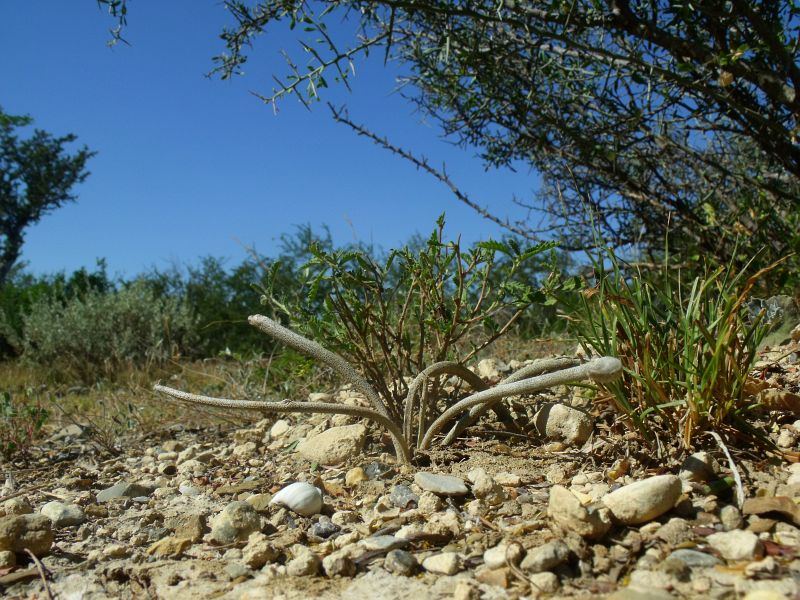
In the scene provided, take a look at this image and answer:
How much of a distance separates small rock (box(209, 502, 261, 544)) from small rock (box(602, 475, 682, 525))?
3.31 ft

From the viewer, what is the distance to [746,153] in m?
4.83

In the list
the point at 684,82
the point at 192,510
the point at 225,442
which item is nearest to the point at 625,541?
the point at 192,510

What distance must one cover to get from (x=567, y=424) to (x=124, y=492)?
164cm

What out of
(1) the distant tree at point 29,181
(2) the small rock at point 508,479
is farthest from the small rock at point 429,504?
(1) the distant tree at point 29,181

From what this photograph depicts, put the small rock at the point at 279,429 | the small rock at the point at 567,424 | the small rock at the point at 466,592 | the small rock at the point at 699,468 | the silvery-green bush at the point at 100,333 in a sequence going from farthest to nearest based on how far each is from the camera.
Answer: the silvery-green bush at the point at 100,333, the small rock at the point at 279,429, the small rock at the point at 567,424, the small rock at the point at 699,468, the small rock at the point at 466,592

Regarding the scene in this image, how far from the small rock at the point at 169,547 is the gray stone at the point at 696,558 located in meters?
1.30

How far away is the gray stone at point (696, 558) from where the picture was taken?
1582 mm

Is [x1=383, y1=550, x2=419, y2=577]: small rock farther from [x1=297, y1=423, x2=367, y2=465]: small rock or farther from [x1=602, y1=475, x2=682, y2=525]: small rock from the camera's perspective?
[x1=297, y1=423, x2=367, y2=465]: small rock

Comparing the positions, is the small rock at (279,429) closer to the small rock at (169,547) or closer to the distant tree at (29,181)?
the small rock at (169,547)

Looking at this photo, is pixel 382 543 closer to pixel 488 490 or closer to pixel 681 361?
pixel 488 490

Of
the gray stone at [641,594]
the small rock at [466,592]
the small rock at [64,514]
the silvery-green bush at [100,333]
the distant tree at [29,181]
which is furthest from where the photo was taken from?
the distant tree at [29,181]

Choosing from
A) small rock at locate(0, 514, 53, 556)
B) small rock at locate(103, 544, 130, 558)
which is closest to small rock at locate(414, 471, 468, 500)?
small rock at locate(103, 544, 130, 558)

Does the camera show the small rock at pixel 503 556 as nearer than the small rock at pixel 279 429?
Yes

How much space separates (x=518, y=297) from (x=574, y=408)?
524mm
